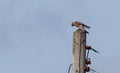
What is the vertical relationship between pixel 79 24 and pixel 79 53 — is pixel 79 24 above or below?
above

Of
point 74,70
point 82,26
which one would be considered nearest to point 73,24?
point 82,26

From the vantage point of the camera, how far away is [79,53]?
8.75m

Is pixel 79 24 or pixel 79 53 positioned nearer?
pixel 79 53

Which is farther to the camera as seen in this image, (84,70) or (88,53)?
(88,53)

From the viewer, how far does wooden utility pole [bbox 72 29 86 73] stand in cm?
878

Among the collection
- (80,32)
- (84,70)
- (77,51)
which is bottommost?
(84,70)

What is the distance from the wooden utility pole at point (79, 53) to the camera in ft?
28.8

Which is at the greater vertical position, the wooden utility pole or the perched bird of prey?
the perched bird of prey

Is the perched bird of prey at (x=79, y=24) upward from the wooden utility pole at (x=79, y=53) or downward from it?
upward

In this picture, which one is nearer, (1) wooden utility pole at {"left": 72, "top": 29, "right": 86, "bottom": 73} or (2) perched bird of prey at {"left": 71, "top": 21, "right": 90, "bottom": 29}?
(1) wooden utility pole at {"left": 72, "top": 29, "right": 86, "bottom": 73}

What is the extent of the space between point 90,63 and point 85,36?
873mm

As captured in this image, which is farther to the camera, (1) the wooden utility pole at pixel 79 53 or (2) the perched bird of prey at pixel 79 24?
(2) the perched bird of prey at pixel 79 24

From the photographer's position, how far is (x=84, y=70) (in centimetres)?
875

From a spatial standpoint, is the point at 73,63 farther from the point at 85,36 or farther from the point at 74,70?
the point at 85,36
